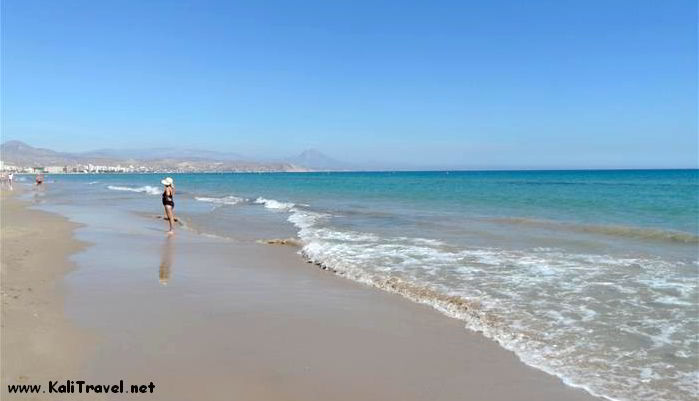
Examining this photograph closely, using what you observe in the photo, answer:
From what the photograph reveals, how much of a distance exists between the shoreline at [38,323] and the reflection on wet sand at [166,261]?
1656mm

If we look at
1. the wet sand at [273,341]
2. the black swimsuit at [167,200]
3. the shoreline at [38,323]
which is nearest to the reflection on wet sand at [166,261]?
the wet sand at [273,341]

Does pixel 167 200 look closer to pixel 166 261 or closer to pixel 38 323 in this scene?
pixel 166 261

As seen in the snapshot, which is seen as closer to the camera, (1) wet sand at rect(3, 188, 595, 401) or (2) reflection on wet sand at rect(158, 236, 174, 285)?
(1) wet sand at rect(3, 188, 595, 401)

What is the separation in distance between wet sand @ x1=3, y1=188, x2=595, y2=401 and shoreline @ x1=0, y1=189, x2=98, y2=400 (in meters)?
0.07

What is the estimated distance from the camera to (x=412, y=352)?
5.98m

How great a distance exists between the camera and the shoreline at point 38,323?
503 centimetres

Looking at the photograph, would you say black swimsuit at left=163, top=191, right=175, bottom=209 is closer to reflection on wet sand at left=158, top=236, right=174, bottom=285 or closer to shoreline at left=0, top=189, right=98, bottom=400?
reflection on wet sand at left=158, top=236, right=174, bottom=285

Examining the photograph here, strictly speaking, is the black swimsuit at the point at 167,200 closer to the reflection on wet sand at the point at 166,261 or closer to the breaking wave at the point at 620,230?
the reflection on wet sand at the point at 166,261

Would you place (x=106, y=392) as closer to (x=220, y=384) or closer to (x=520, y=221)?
(x=220, y=384)

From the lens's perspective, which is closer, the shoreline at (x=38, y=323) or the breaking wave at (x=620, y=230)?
the shoreline at (x=38, y=323)

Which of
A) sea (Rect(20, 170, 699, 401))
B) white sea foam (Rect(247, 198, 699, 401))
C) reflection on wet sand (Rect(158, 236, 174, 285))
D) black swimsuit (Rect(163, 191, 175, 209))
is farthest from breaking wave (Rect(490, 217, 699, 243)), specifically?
reflection on wet sand (Rect(158, 236, 174, 285))

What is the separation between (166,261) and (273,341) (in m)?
6.22

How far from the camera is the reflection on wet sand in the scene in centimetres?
970

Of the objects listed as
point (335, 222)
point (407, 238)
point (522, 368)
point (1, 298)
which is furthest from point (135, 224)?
point (522, 368)
